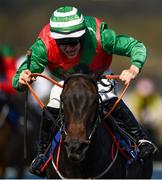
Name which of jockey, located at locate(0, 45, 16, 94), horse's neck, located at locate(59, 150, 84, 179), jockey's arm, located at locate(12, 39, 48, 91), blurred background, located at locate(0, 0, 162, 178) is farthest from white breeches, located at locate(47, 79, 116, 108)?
blurred background, located at locate(0, 0, 162, 178)

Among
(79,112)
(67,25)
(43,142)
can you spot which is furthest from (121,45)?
(79,112)

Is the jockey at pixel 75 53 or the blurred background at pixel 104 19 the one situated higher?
the jockey at pixel 75 53

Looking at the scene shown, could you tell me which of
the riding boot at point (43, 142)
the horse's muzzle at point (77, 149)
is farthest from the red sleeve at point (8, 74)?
the horse's muzzle at point (77, 149)

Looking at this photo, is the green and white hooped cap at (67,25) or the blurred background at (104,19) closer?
the green and white hooped cap at (67,25)

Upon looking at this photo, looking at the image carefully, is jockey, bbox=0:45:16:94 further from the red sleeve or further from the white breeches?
the white breeches

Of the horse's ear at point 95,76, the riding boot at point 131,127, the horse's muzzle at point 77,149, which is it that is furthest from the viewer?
the riding boot at point 131,127

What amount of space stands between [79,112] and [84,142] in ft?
0.87

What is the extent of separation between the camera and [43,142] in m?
7.81

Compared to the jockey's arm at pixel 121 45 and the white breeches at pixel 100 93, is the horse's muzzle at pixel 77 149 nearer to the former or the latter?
the white breeches at pixel 100 93

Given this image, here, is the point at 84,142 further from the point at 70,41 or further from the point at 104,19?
the point at 104,19

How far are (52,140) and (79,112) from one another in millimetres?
991

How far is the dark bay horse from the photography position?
6.59 metres

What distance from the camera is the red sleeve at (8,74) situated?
14.3 metres

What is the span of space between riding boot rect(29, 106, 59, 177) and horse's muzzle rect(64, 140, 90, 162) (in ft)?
3.53
